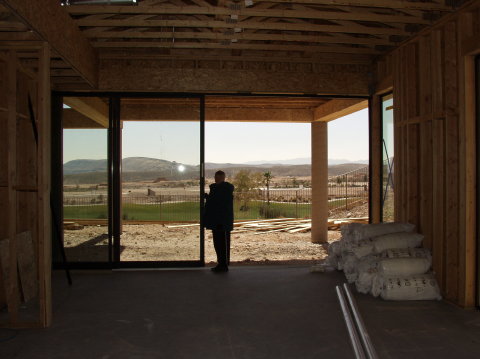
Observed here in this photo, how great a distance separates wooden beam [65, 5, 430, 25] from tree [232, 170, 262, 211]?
2324 cm

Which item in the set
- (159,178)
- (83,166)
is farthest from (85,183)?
(159,178)

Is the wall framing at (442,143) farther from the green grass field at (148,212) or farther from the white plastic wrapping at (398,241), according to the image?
the green grass field at (148,212)

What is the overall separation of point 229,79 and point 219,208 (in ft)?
6.72

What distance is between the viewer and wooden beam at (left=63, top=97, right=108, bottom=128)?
664cm

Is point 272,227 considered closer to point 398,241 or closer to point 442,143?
point 398,241

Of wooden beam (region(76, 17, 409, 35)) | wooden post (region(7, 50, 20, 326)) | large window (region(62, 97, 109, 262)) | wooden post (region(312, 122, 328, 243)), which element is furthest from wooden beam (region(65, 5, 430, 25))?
wooden post (region(312, 122, 328, 243))

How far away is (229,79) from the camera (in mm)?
6715

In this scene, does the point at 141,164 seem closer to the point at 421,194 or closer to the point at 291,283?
the point at 291,283

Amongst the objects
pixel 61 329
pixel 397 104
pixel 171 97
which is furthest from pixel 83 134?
pixel 397 104

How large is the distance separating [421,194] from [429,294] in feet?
4.12

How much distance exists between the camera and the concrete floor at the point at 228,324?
3541 millimetres

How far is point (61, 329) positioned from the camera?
4.04 m

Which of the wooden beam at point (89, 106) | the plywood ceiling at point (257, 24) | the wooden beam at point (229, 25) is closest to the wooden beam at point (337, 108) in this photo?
the plywood ceiling at point (257, 24)

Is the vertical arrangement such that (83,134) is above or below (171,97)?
below
